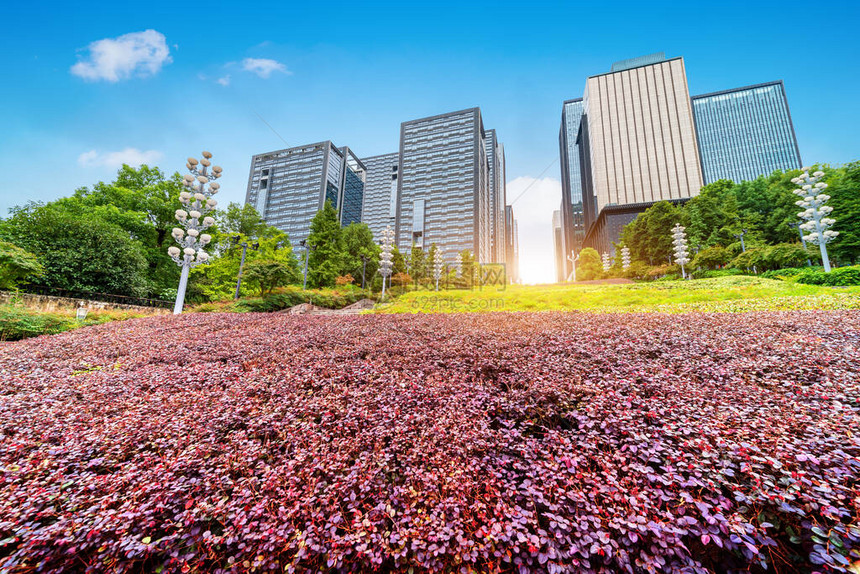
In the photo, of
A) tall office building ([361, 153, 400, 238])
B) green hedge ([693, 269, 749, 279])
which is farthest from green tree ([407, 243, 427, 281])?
tall office building ([361, 153, 400, 238])

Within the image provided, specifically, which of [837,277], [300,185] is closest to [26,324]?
[837,277]

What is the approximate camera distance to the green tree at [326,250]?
29250 mm

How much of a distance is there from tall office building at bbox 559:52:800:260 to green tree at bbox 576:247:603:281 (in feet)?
26.9

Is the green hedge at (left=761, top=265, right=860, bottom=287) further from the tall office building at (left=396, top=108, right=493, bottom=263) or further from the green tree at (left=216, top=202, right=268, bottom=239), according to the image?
the tall office building at (left=396, top=108, right=493, bottom=263)

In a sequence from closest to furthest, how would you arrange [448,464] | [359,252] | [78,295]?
[448,464]
[78,295]
[359,252]

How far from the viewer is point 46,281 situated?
15.2 meters

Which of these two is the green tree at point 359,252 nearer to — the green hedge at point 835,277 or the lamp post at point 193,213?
the lamp post at point 193,213

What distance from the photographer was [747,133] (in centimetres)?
8206

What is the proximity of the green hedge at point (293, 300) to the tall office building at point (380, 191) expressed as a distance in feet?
273

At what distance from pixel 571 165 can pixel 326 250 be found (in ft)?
353

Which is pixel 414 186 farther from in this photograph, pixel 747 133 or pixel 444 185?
pixel 747 133

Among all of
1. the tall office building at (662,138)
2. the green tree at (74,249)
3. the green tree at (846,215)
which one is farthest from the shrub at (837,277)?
the tall office building at (662,138)

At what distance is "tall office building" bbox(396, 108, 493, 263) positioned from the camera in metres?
87.4

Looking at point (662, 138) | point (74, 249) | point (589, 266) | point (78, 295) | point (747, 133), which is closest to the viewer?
point (78, 295)
